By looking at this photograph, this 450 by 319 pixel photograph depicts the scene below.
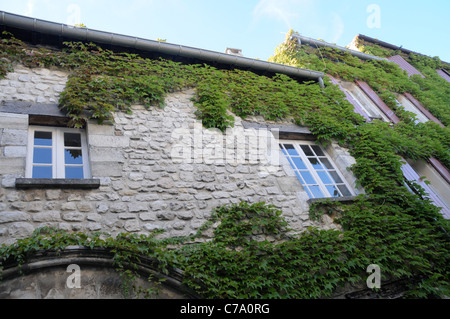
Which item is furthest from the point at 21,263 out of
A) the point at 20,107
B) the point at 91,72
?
the point at 91,72

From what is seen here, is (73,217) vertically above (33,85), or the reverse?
(33,85)

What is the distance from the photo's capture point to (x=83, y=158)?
3830mm

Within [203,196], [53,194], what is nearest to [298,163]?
[203,196]

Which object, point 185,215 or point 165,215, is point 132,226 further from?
point 185,215

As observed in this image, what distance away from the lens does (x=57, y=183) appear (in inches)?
128

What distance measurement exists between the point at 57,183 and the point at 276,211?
2.50 metres

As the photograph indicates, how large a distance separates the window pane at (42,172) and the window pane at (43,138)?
399mm

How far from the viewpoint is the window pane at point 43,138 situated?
3806mm

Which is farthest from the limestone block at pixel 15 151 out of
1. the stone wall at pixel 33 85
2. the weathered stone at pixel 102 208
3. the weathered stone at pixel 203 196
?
the weathered stone at pixel 203 196

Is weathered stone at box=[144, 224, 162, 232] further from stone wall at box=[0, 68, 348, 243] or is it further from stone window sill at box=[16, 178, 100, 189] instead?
stone window sill at box=[16, 178, 100, 189]

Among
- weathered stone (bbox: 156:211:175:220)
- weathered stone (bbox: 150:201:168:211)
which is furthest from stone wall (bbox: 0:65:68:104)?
weathered stone (bbox: 156:211:175:220)

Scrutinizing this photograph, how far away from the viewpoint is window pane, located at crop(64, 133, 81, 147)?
156 inches

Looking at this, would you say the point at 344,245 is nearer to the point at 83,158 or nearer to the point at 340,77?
the point at 83,158

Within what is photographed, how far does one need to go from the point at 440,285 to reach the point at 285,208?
6.65 feet
